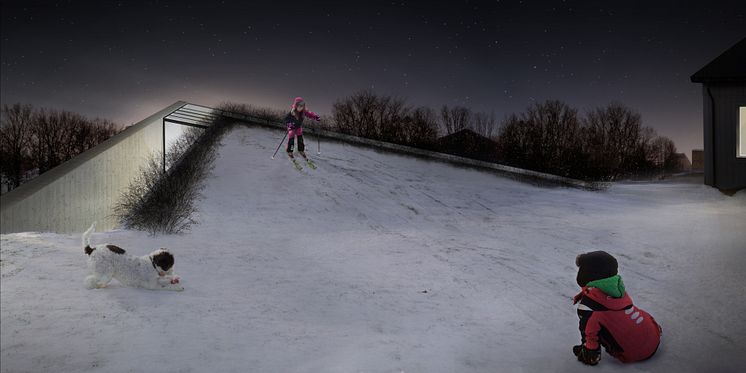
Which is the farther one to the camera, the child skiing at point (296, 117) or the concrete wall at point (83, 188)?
the child skiing at point (296, 117)

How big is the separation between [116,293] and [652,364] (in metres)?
5.60

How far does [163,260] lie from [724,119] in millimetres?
13509

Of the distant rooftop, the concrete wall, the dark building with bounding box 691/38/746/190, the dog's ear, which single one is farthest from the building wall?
the concrete wall

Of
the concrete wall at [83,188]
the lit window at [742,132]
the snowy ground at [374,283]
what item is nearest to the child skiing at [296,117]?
the snowy ground at [374,283]

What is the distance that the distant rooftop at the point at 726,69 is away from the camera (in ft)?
36.6

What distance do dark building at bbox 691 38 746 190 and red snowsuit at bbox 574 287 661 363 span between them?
Result: 9.96 meters

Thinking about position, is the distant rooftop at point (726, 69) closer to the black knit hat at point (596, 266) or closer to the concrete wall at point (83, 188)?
the black knit hat at point (596, 266)

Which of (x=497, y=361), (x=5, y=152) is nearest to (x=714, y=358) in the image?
(x=497, y=361)

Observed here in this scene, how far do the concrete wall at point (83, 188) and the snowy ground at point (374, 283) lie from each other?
428mm

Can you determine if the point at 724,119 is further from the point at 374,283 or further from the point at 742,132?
the point at 374,283

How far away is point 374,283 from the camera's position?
647cm

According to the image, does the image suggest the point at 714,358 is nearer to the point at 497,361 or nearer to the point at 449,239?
the point at 497,361

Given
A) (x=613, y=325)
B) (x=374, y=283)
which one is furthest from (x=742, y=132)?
(x=613, y=325)

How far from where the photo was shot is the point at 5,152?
1126 cm
